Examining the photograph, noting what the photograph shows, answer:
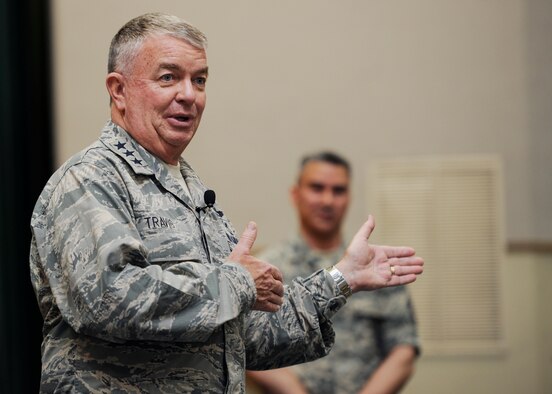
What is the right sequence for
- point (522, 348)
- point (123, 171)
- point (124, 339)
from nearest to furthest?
point (124, 339) < point (123, 171) < point (522, 348)

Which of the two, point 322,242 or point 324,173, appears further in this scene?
point 324,173

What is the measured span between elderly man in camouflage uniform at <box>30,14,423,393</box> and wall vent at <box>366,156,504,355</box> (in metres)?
2.84

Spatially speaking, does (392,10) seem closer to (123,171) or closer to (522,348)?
(522,348)

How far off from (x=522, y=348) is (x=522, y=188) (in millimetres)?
868

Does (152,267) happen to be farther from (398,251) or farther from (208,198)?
(398,251)

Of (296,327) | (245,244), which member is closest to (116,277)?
(245,244)

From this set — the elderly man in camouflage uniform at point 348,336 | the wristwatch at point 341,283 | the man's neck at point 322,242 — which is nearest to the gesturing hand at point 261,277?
the wristwatch at point 341,283

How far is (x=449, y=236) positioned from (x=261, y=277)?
323cm

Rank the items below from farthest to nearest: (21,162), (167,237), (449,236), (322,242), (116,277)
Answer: (449,236)
(21,162)
(322,242)
(167,237)
(116,277)

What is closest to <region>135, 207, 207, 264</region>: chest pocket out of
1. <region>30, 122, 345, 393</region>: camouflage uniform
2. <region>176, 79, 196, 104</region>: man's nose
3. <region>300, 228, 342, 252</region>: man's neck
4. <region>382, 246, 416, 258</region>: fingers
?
<region>30, 122, 345, 393</region>: camouflage uniform

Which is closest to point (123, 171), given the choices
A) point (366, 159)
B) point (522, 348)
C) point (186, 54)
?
point (186, 54)

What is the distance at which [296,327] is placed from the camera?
6.65 ft

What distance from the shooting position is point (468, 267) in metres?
4.82

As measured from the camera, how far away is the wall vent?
15.7ft
